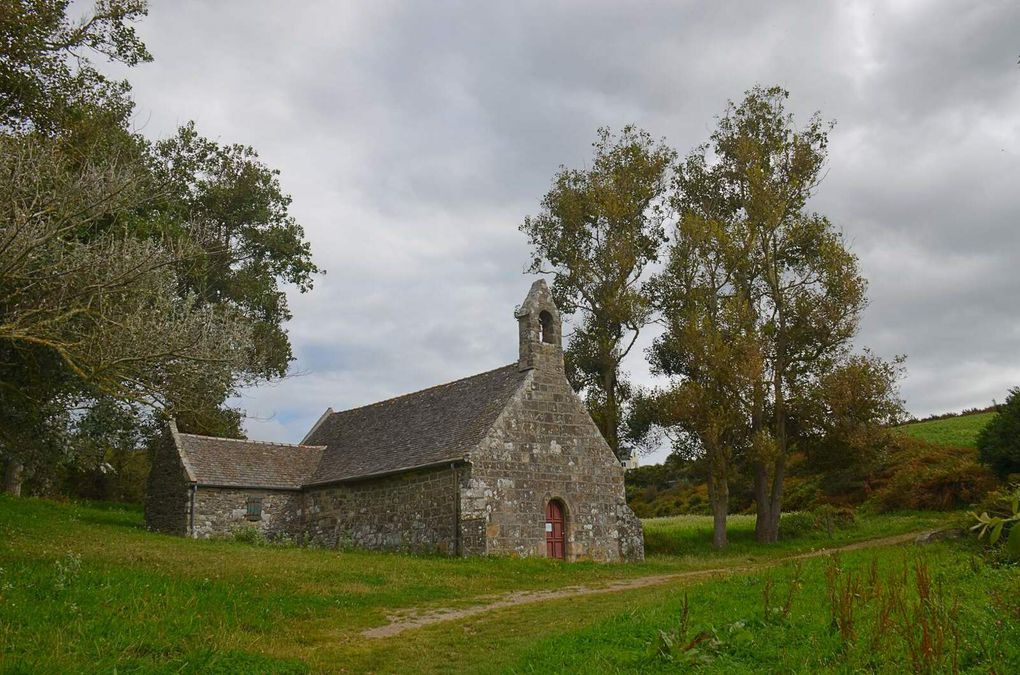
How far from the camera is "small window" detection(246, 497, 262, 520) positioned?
30.7 meters

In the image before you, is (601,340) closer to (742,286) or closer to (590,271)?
(590,271)

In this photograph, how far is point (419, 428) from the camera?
29562 mm

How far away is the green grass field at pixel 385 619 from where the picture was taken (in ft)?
29.9

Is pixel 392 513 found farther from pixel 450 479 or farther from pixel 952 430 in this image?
pixel 952 430

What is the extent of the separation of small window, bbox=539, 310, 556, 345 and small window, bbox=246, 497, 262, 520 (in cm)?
1237

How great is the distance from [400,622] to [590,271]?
23496mm

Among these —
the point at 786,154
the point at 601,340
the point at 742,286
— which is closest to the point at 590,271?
the point at 601,340

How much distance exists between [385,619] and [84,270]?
7878mm

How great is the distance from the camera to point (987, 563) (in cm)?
1243

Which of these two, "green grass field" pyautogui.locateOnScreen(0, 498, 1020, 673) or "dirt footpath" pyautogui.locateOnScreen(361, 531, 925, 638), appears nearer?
"green grass field" pyautogui.locateOnScreen(0, 498, 1020, 673)

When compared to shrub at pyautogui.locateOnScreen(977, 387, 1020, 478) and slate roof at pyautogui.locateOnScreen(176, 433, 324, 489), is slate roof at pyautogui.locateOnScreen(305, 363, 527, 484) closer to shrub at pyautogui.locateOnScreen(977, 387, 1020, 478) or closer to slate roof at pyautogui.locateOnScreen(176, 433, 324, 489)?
slate roof at pyautogui.locateOnScreen(176, 433, 324, 489)

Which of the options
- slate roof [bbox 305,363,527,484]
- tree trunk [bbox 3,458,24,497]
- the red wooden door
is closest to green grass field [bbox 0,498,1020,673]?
the red wooden door

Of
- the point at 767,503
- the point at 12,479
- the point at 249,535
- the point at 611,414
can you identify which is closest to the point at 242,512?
the point at 249,535

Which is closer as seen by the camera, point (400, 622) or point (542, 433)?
point (400, 622)
